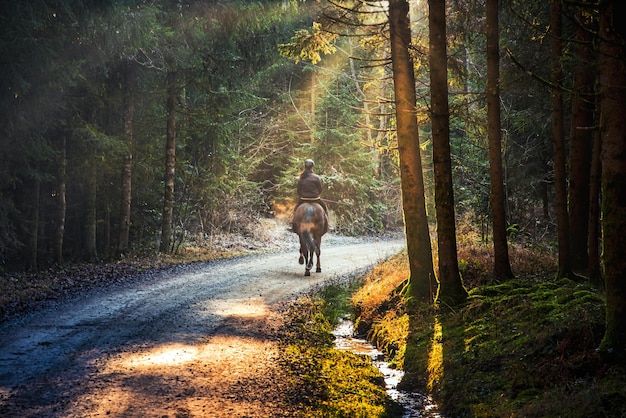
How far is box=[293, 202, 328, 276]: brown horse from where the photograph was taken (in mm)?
17703

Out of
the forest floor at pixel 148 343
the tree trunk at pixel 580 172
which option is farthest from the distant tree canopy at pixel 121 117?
the tree trunk at pixel 580 172

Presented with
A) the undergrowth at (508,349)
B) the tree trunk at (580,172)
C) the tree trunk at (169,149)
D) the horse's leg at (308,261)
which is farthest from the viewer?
the tree trunk at (169,149)

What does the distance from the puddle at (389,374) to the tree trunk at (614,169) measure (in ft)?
7.06

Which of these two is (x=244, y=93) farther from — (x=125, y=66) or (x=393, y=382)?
(x=393, y=382)

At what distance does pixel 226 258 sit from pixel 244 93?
267 inches

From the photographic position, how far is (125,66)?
66.1 feet

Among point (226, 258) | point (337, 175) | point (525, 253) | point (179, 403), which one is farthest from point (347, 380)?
point (337, 175)

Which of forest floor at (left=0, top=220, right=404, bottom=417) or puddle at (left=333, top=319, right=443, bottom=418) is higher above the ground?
forest floor at (left=0, top=220, right=404, bottom=417)

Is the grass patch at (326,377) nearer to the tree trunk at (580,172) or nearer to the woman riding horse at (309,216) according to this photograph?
the tree trunk at (580,172)

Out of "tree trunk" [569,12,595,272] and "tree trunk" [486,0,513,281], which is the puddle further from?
"tree trunk" [569,12,595,272]

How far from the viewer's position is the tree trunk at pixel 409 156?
1150 cm

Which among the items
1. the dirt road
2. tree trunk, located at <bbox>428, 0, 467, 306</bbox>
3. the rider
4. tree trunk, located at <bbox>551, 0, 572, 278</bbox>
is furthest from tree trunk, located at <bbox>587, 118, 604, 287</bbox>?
the rider

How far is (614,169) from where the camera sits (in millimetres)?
5852

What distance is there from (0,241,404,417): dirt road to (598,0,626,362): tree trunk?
3.53m
